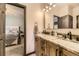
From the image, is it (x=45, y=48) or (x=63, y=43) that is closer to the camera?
(x=63, y=43)

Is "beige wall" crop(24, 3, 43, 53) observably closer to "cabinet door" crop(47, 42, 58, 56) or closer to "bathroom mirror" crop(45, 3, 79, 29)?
"bathroom mirror" crop(45, 3, 79, 29)

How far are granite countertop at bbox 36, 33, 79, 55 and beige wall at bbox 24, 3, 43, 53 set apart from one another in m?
0.14

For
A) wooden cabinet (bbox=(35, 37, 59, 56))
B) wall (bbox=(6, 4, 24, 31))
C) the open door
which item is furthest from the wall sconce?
the open door

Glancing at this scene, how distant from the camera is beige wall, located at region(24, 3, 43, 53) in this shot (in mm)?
1679

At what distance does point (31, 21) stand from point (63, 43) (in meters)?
0.57

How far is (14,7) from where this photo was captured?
5.31 feet

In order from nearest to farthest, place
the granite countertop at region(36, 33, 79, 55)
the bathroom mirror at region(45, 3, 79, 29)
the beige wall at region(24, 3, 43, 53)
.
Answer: the granite countertop at region(36, 33, 79, 55), the bathroom mirror at region(45, 3, 79, 29), the beige wall at region(24, 3, 43, 53)

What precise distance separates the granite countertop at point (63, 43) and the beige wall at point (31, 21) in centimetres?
14

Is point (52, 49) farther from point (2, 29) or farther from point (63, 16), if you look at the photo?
point (2, 29)

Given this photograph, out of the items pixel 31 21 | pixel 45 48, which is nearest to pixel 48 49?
pixel 45 48

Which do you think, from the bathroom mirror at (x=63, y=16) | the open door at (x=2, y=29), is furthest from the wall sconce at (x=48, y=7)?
the open door at (x=2, y=29)

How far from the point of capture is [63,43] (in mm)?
1587

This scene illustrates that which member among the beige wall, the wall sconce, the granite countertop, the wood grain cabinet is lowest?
the wood grain cabinet

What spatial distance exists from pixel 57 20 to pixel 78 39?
0.40 m
